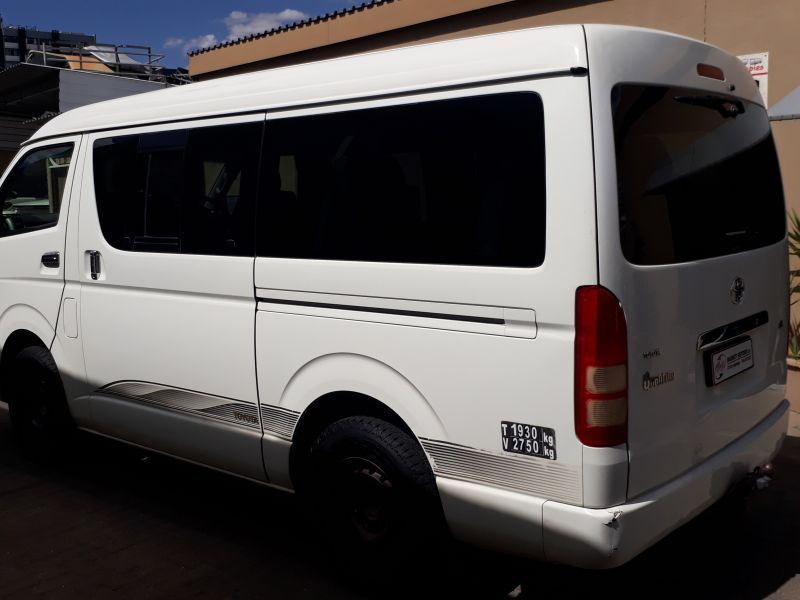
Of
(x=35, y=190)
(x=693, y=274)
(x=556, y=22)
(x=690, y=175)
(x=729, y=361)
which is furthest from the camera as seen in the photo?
(x=556, y=22)

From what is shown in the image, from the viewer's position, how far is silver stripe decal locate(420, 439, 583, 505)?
8.89 ft

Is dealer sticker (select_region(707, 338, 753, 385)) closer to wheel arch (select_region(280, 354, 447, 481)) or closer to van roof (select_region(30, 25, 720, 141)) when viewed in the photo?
wheel arch (select_region(280, 354, 447, 481))

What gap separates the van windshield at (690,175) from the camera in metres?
2.74

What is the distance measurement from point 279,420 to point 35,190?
2551mm

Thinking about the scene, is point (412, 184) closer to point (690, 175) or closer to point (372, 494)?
point (690, 175)

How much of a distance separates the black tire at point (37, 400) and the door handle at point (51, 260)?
53 cm

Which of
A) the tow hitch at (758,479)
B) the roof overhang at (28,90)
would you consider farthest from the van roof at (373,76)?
the roof overhang at (28,90)

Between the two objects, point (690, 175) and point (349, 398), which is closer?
point (690, 175)

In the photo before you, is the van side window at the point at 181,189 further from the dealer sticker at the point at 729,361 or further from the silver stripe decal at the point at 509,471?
the dealer sticker at the point at 729,361

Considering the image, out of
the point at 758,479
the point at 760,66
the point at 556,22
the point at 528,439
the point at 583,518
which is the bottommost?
the point at 758,479

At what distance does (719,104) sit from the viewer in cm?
324

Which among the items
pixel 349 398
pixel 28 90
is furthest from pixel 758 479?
pixel 28 90

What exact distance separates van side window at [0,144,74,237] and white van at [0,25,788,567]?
0.70 metres

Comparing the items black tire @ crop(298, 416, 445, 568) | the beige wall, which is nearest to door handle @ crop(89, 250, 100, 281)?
black tire @ crop(298, 416, 445, 568)
